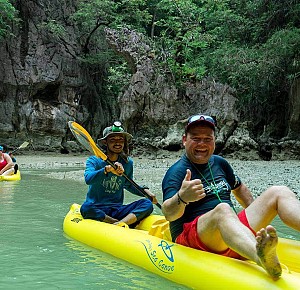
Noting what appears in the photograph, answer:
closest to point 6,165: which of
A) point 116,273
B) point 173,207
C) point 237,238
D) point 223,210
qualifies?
point 116,273

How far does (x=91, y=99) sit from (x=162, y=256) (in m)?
19.1

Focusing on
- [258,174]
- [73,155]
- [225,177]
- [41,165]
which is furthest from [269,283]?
[73,155]

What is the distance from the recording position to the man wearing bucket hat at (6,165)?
985 centimetres

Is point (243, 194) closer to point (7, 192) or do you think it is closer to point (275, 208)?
point (275, 208)

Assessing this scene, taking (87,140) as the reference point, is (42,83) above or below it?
above

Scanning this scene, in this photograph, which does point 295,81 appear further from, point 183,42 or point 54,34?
point 54,34

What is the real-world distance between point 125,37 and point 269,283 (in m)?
16.1

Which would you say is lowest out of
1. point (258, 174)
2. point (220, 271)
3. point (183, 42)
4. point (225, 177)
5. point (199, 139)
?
point (258, 174)

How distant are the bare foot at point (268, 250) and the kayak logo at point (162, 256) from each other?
2.58 feet

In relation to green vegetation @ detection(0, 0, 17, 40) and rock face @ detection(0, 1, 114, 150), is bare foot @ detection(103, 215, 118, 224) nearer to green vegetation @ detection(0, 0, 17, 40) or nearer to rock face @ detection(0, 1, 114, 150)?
green vegetation @ detection(0, 0, 17, 40)

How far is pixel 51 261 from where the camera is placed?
325 cm

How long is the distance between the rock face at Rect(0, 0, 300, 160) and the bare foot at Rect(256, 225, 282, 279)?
42.6ft

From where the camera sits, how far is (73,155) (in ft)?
63.0

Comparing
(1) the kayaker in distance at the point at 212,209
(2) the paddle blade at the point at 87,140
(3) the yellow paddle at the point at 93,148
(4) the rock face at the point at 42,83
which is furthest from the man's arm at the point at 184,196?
(4) the rock face at the point at 42,83
